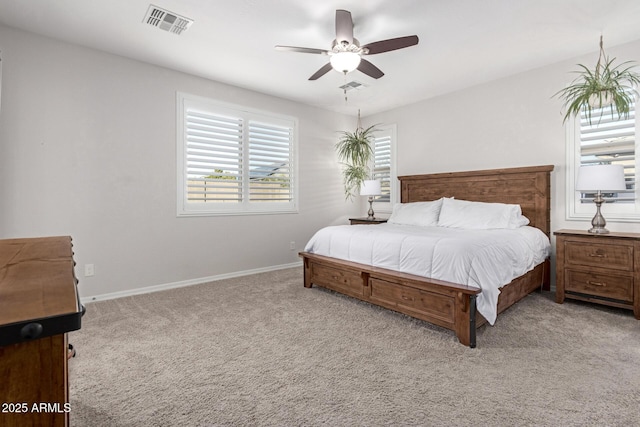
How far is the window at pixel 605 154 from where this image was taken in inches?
129

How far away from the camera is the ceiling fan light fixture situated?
8.73 feet

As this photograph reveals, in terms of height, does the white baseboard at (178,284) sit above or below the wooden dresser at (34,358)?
below

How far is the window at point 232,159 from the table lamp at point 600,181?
3.58 metres

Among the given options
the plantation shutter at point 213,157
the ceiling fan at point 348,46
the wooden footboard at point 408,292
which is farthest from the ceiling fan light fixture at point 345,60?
the plantation shutter at point 213,157

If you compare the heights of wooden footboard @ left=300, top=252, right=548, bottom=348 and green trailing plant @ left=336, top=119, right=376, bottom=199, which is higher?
green trailing plant @ left=336, top=119, right=376, bottom=199

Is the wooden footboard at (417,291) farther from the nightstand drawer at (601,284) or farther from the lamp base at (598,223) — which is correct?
the lamp base at (598,223)

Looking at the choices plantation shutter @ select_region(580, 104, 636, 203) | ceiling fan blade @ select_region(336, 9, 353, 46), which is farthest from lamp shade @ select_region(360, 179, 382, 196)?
ceiling fan blade @ select_region(336, 9, 353, 46)

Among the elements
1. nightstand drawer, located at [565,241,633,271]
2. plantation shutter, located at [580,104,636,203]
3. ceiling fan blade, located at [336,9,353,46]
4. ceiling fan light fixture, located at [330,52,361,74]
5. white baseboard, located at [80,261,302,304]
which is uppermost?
ceiling fan blade, located at [336,9,353,46]

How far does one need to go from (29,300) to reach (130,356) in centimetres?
189

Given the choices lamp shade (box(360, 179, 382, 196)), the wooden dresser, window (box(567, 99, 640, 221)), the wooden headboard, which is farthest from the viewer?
lamp shade (box(360, 179, 382, 196))

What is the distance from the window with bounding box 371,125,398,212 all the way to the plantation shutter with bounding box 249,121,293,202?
64.3 inches

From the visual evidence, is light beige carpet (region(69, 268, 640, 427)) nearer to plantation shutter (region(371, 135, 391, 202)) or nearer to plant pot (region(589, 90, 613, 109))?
plant pot (region(589, 90, 613, 109))

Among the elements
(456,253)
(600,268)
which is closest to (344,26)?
(456,253)

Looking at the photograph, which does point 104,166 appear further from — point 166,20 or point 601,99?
point 601,99
